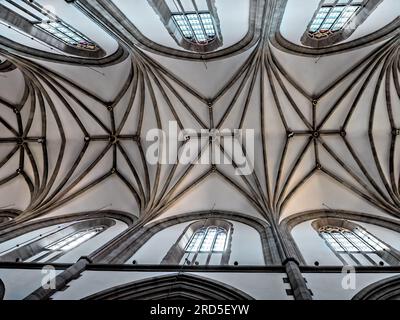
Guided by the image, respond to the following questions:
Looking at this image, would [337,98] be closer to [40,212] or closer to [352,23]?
[352,23]

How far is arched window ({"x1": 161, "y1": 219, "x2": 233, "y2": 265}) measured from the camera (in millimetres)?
9234

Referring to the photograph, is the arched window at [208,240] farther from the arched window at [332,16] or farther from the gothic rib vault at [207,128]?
the arched window at [332,16]

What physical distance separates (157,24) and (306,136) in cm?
850

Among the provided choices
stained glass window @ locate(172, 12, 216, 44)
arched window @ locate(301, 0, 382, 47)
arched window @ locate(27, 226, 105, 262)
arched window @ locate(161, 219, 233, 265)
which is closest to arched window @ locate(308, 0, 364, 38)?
arched window @ locate(301, 0, 382, 47)

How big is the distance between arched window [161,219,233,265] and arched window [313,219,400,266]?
11.3 ft

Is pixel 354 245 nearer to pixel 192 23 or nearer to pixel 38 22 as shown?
pixel 192 23

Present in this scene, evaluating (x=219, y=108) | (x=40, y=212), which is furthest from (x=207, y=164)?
(x=40, y=212)

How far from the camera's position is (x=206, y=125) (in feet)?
49.7

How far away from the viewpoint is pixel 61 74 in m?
13.7

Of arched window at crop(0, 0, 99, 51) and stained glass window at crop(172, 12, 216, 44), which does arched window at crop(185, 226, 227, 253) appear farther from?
arched window at crop(0, 0, 99, 51)

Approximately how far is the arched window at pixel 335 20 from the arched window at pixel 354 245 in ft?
23.4

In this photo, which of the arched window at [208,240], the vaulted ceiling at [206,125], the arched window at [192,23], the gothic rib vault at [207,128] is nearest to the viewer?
the arched window at [192,23]

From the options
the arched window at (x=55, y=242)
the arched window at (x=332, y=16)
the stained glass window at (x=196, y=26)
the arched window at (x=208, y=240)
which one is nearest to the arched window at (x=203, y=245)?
the arched window at (x=208, y=240)

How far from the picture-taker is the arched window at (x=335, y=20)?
9.78 metres
